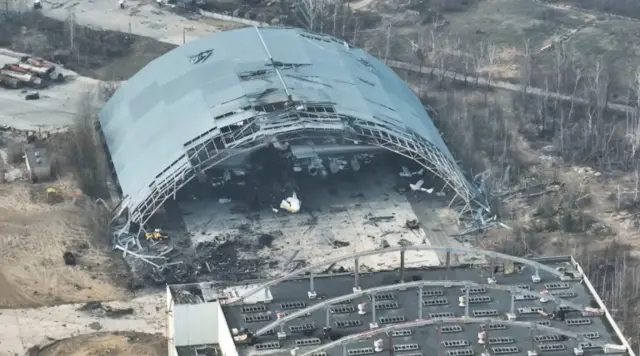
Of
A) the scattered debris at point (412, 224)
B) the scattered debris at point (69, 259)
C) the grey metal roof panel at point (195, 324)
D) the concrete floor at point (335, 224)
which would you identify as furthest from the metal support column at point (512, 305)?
the scattered debris at point (69, 259)

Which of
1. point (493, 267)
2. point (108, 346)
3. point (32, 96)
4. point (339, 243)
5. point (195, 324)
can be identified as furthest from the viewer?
point (32, 96)

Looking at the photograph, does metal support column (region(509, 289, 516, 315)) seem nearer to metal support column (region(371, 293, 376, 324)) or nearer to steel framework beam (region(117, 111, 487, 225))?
metal support column (region(371, 293, 376, 324))

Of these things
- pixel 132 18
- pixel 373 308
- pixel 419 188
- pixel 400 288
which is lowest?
pixel 132 18

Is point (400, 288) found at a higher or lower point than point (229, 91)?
higher

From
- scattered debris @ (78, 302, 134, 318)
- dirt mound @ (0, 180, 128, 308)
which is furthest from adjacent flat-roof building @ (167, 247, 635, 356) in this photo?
dirt mound @ (0, 180, 128, 308)

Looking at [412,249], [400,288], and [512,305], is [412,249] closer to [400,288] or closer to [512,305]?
[400,288]

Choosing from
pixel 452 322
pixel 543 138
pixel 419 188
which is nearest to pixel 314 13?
pixel 543 138
